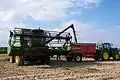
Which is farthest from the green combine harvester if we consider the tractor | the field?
the tractor

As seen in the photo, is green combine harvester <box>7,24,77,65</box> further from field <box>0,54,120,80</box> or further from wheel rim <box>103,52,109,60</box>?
wheel rim <box>103,52,109,60</box>

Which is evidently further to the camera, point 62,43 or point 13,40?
point 62,43

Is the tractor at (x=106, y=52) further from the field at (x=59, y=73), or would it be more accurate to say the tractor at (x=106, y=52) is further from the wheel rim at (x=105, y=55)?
the field at (x=59, y=73)

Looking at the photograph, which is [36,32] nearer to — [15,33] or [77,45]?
[15,33]

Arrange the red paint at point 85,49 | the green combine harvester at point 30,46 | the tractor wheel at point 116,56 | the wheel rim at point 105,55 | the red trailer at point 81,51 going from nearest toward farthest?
the green combine harvester at point 30,46, the red trailer at point 81,51, the red paint at point 85,49, the wheel rim at point 105,55, the tractor wheel at point 116,56

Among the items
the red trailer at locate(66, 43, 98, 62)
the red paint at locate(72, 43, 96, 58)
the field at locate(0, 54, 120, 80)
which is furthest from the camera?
the red paint at locate(72, 43, 96, 58)

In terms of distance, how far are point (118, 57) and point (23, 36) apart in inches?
528

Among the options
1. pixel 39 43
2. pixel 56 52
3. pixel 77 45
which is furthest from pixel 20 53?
pixel 77 45

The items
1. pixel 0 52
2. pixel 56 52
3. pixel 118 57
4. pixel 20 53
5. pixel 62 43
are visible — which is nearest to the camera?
pixel 20 53

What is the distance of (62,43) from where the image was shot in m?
26.2

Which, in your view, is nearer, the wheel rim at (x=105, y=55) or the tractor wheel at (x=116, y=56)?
the wheel rim at (x=105, y=55)

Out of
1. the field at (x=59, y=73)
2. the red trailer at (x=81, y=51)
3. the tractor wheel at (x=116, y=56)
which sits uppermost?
the red trailer at (x=81, y=51)

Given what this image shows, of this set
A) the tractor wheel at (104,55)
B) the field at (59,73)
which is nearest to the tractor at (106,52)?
the tractor wheel at (104,55)

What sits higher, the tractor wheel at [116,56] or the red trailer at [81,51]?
the red trailer at [81,51]
